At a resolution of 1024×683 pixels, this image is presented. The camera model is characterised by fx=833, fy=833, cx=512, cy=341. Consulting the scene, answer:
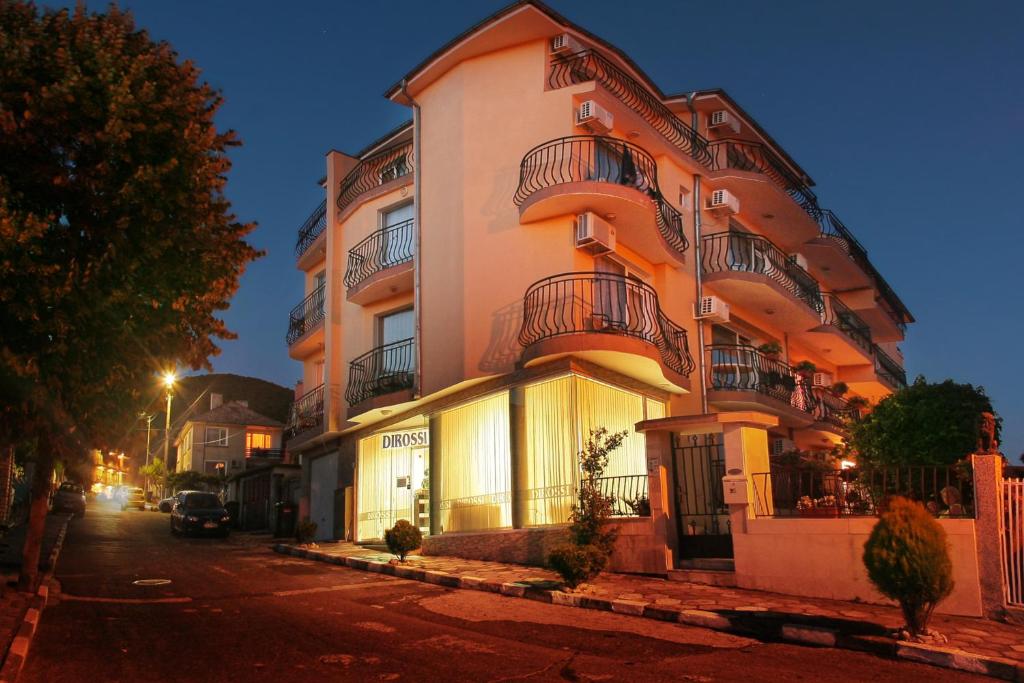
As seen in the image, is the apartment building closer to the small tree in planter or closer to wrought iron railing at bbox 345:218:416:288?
wrought iron railing at bbox 345:218:416:288

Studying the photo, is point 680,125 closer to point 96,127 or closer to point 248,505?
point 96,127

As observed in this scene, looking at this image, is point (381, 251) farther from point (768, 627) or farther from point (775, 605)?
point (768, 627)

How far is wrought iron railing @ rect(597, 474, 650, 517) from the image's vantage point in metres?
14.8

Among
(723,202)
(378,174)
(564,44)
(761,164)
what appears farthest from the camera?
(761,164)

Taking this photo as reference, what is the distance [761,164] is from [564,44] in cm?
1078

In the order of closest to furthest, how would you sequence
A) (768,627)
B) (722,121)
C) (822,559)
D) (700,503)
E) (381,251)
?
(768,627), (822,559), (700,503), (381,251), (722,121)

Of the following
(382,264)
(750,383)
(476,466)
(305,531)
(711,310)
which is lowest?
(305,531)

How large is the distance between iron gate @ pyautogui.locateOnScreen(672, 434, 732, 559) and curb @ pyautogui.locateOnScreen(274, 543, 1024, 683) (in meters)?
2.90

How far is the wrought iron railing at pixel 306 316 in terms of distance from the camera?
2692cm

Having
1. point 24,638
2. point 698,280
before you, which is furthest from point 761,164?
point 24,638

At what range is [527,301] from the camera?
17.3 meters

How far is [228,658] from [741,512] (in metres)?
7.84

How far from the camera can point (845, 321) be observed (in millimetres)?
29703

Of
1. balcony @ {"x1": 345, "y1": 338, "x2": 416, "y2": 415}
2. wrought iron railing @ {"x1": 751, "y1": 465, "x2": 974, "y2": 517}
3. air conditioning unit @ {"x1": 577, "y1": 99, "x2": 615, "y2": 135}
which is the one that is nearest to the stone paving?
wrought iron railing @ {"x1": 751, "y1": 465, "x2": 974, "y2": 517}
